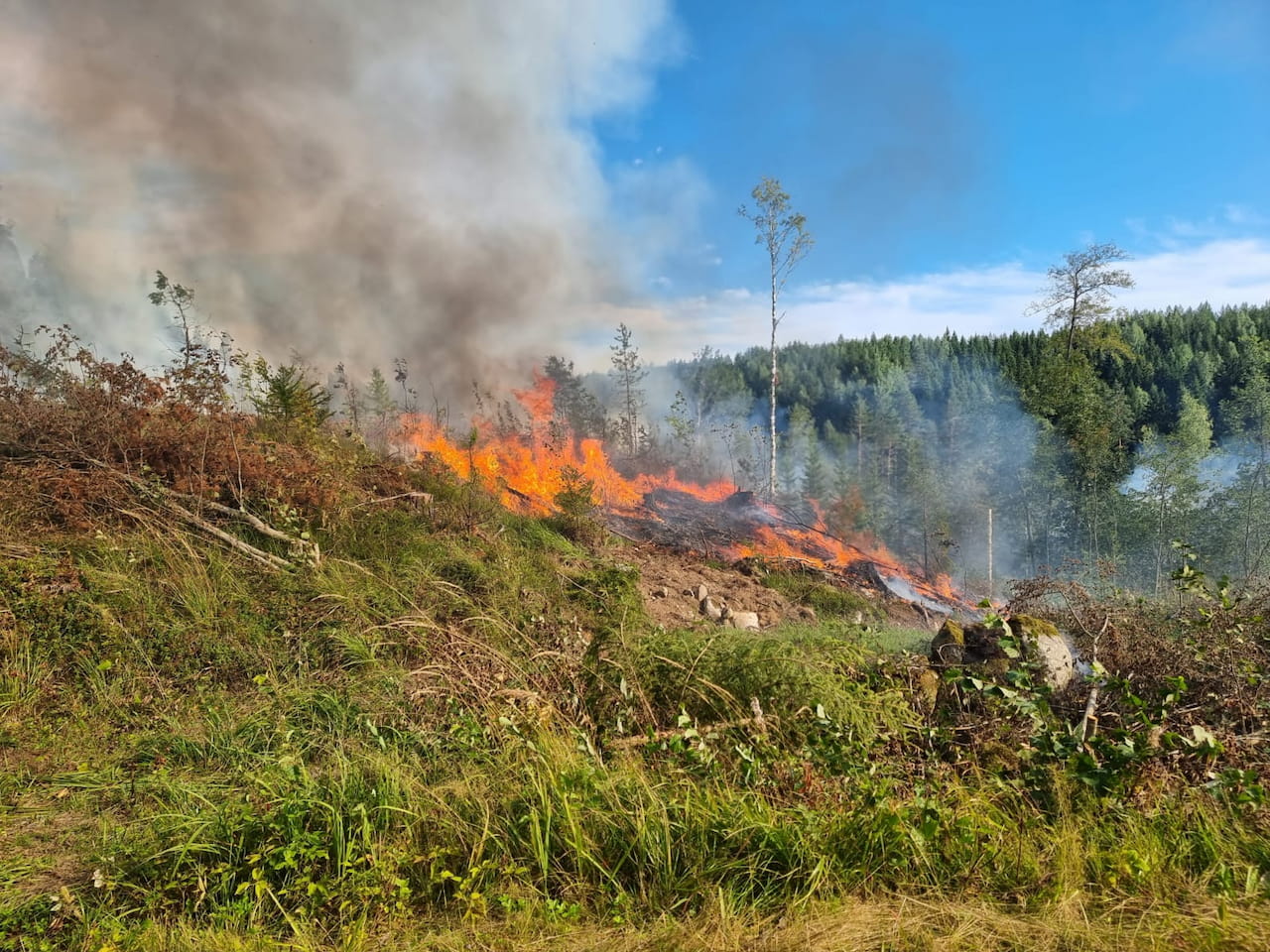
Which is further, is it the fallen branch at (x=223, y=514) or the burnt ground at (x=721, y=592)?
the burnt ground at (x=721, y=592)

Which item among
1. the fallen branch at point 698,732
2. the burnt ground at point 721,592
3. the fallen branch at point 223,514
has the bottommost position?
the burnt ground at point 721,592

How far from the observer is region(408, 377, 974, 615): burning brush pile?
13.7 meters

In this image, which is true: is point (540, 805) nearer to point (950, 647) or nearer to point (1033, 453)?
point (950, 647)

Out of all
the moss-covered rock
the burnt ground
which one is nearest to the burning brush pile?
the burnt ground

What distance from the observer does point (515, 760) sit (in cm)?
344

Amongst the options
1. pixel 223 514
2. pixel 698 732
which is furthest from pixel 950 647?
pixel 223 514

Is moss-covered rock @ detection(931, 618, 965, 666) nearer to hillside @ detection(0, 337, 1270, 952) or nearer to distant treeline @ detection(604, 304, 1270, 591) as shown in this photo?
hillside @ detection(0, 337, 1270, 952)

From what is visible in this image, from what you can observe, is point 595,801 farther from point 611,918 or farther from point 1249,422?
point 1249,422

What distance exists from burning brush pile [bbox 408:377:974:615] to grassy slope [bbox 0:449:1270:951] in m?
5.83

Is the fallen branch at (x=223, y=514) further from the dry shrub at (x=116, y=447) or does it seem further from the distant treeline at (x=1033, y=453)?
the distant treeline at (x=1033, y=453)

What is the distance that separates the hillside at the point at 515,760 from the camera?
7.75 ft

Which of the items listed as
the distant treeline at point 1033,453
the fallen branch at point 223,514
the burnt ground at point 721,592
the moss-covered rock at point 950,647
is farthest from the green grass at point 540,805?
the distant treeline at point 1033,453

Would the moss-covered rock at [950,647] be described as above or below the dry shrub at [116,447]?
below

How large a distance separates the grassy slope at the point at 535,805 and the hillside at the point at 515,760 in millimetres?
18
